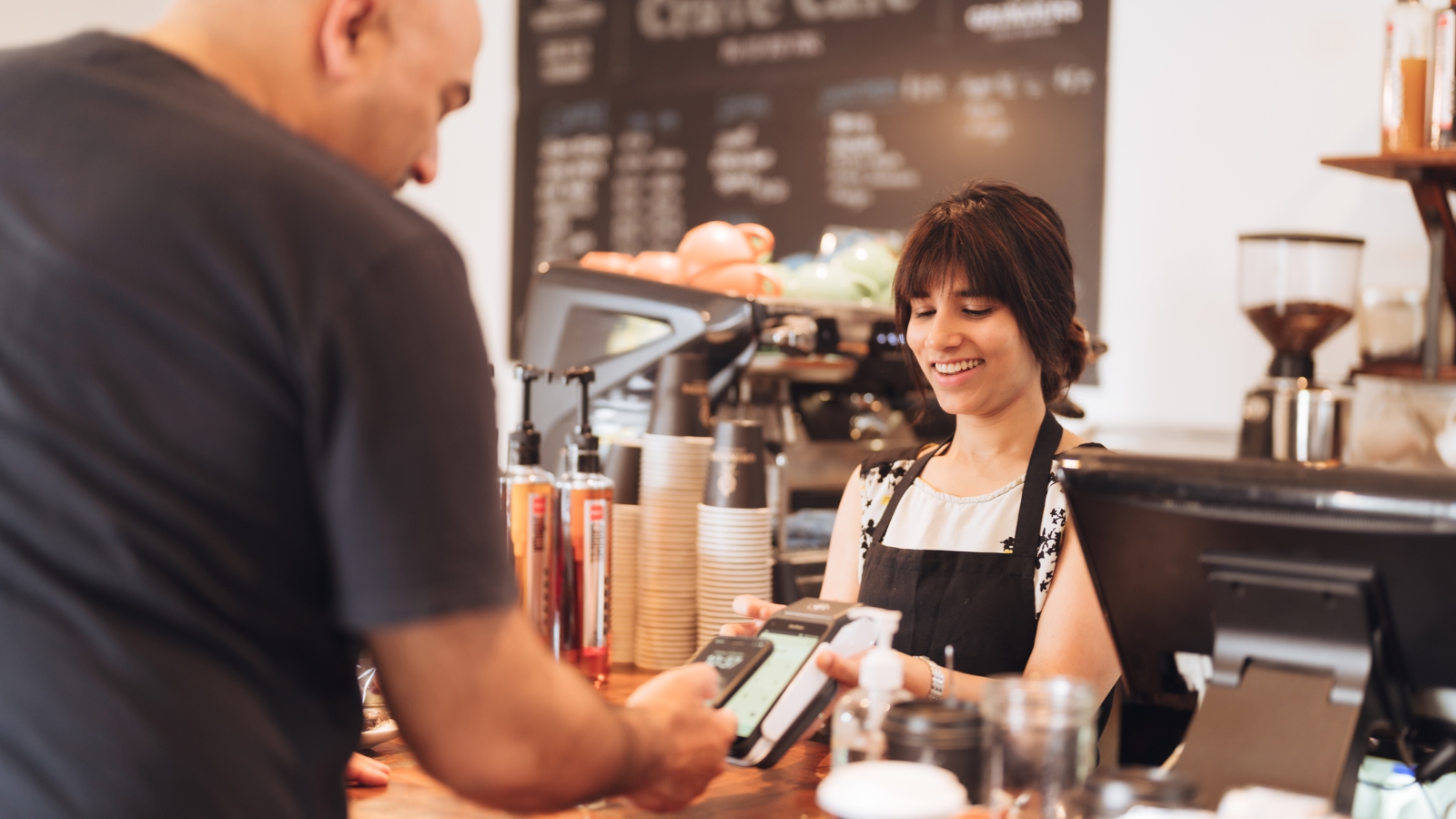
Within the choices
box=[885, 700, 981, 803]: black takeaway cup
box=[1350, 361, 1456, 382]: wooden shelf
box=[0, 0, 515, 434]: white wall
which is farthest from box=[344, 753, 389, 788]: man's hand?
box=[0, 0, 515, 434]: white wall

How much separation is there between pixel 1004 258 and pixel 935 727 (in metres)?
0.86

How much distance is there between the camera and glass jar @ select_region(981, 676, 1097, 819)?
981mm

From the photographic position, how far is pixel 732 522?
1.85 m

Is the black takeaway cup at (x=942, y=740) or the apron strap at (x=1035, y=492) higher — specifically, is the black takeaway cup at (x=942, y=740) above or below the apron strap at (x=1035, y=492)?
below

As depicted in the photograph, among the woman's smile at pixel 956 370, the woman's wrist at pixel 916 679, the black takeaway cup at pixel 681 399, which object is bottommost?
the woman's wrist at pixel 916 679

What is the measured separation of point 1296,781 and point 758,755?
465 mm

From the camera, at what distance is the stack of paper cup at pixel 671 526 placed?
191 cm

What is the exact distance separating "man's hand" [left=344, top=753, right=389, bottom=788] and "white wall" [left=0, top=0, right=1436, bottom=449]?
259 cm

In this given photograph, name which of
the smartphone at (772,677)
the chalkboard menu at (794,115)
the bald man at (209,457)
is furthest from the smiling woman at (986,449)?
the chalkboard menu at (794,115)

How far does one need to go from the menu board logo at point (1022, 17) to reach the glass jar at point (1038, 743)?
9.67 ft

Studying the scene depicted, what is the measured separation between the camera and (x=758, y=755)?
1.19m

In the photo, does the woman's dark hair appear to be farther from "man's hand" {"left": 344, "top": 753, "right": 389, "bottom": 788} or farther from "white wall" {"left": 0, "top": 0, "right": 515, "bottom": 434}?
"white wall" {"left": 0, "top": 0, "right": 515, "bottom": 434}

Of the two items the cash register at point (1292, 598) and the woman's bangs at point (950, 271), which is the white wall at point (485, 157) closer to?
the woman's bangs at point (950, 271)

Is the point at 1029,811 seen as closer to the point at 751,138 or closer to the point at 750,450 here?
the point at 750,450
